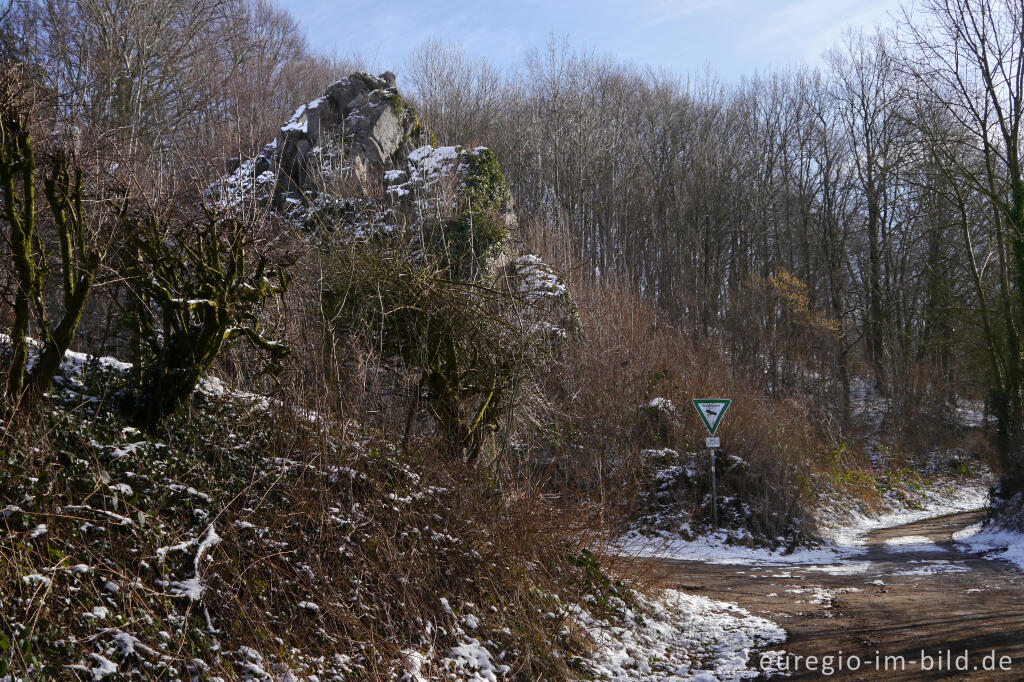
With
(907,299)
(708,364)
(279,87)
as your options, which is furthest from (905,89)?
(279,87)

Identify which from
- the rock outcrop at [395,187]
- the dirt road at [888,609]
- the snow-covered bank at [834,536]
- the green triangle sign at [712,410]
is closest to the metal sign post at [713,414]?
the green triangle sign at [712,410]

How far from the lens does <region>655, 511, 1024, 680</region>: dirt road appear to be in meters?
6.39

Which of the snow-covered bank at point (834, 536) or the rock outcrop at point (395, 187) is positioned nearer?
the rock outcrop at point (395, 187)

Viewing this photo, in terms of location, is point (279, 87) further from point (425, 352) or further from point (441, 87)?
point (425, 352)

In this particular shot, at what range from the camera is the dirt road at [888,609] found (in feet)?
21.0

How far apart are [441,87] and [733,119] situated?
15.2m

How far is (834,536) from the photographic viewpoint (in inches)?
653

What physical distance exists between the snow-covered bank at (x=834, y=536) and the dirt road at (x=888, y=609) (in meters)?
0.64

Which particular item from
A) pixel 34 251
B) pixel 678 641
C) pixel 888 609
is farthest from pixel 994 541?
pixel 34 251

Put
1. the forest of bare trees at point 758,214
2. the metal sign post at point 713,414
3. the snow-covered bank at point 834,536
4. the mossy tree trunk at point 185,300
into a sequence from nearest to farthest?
the mossy tree trunk at point 185,300
the snow-covered bank at point 834,536
the metal sign post at point 713,414
the forest of bare trees at point 758,214

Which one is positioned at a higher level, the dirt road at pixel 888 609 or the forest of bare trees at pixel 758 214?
the forest of bare trees at pixel 758 214

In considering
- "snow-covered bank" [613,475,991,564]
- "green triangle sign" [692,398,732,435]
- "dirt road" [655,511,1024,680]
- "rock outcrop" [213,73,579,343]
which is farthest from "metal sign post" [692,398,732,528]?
"rock outcrop" [213,73,579,343]

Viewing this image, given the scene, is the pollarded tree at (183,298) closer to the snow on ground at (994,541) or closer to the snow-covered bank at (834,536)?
the snow-covered bank at (834,536)

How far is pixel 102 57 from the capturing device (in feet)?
61.8
